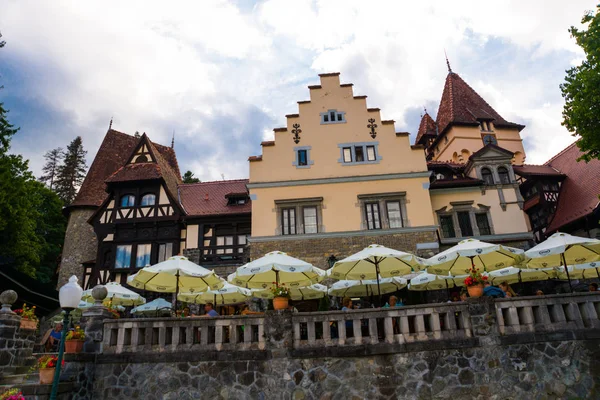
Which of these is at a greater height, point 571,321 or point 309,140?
point 309,140

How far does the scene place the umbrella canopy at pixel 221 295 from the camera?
16.5 meters

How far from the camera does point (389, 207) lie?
2155cm

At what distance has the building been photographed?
23969 mm

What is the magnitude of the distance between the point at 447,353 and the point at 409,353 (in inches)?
34.0

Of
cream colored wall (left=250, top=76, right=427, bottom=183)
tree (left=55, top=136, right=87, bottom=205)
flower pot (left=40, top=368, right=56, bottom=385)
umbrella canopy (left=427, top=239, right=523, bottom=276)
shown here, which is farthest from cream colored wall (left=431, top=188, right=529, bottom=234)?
tree (left=55, top=136, right=87, bottom=205)

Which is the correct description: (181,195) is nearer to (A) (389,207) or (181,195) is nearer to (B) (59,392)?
(A) (389,207)

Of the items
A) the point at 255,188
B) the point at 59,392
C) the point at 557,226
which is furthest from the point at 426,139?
the point at 59,392

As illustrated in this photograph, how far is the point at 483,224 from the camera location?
22750 millimetres

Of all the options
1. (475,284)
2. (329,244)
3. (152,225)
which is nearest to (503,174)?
(329,244)

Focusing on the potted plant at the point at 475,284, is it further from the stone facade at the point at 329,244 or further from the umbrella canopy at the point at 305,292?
the stone facade at the point at 329,244

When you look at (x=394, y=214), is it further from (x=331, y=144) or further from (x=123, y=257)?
(x=123, y=257)

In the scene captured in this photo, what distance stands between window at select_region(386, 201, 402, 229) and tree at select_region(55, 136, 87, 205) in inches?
1485

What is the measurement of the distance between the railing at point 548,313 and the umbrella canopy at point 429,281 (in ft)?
18.0

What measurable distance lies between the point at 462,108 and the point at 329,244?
2391cm
